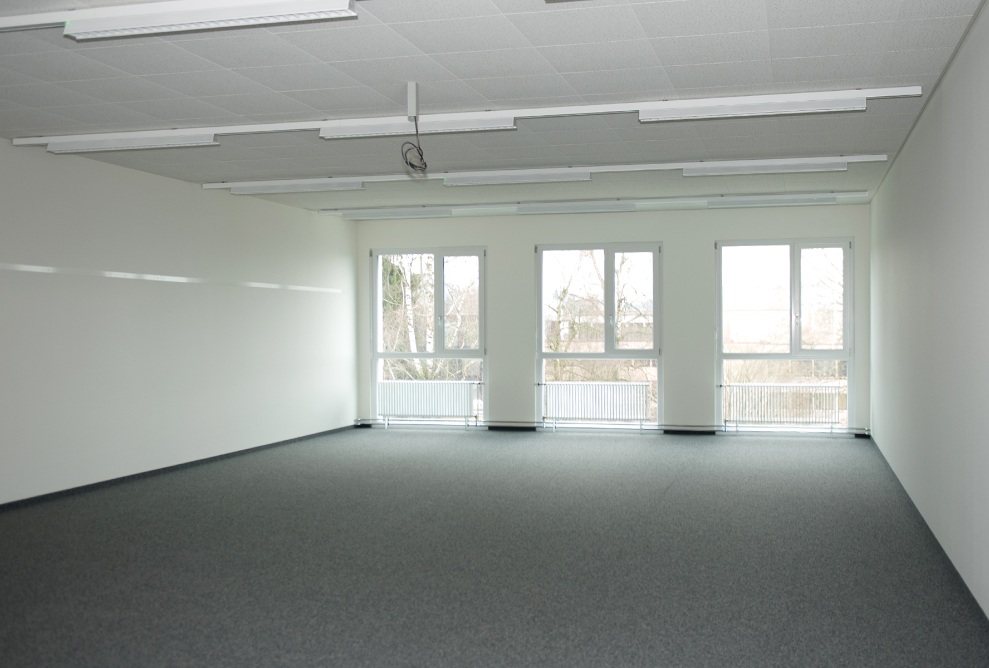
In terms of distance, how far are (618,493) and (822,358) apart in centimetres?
466

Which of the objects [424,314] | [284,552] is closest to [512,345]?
[424,314]

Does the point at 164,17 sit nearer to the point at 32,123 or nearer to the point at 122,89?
the point at 122,89

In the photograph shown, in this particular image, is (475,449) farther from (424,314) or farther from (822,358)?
(822,358)

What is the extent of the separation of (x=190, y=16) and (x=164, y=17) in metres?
0.13

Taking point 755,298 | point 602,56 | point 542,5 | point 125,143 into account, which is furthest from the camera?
point 755,298

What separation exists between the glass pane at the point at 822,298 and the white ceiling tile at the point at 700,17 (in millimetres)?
6794

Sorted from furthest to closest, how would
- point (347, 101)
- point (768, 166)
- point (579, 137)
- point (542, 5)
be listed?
1. point (768, 166)
2. point (579, 137)
3. point (347, 101)
4. point (542, 5)

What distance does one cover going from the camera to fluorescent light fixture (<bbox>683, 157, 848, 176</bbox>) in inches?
299

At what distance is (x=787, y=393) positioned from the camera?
34.9ft

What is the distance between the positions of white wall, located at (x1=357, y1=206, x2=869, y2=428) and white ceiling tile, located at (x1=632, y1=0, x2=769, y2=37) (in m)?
6.60

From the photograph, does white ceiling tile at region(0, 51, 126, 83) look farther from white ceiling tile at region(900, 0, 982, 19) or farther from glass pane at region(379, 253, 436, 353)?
glass pane at region(379, 253, 436, 353)

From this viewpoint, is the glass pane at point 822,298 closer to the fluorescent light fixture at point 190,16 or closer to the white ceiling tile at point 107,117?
the white ceiling tile at point 107,117

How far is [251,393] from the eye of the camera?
952 centimetres

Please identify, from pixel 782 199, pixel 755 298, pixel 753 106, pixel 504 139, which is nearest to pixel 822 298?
pixel 755 298
